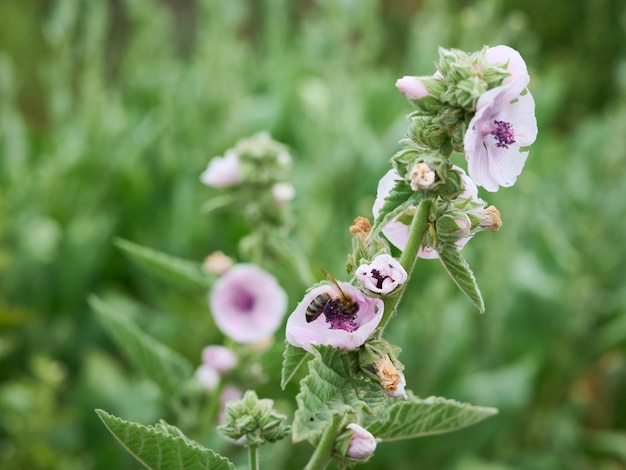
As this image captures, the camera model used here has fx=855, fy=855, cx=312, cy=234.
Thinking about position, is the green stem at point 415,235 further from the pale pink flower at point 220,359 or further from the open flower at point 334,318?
the pale pink flower at point 220,359

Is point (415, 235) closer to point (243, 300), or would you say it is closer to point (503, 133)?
point (503, 133)

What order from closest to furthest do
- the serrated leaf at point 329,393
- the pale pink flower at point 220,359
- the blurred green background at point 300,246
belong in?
the serrated leaf at point 329,393 → the pale pink flower at point 220,359 → the blurred green background at point 300,246

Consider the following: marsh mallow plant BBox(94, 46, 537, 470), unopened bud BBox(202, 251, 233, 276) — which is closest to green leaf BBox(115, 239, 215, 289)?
unopened bud BBox(202, 251, 233, 276)

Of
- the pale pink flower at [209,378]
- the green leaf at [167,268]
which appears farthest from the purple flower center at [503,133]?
the pale pink flower at [209,378]

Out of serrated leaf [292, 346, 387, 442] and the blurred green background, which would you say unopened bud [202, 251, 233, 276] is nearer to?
the blurred green background

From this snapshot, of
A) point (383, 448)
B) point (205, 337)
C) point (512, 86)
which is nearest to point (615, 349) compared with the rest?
point (383, 448)

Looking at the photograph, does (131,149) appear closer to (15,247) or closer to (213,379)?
(15,247)
